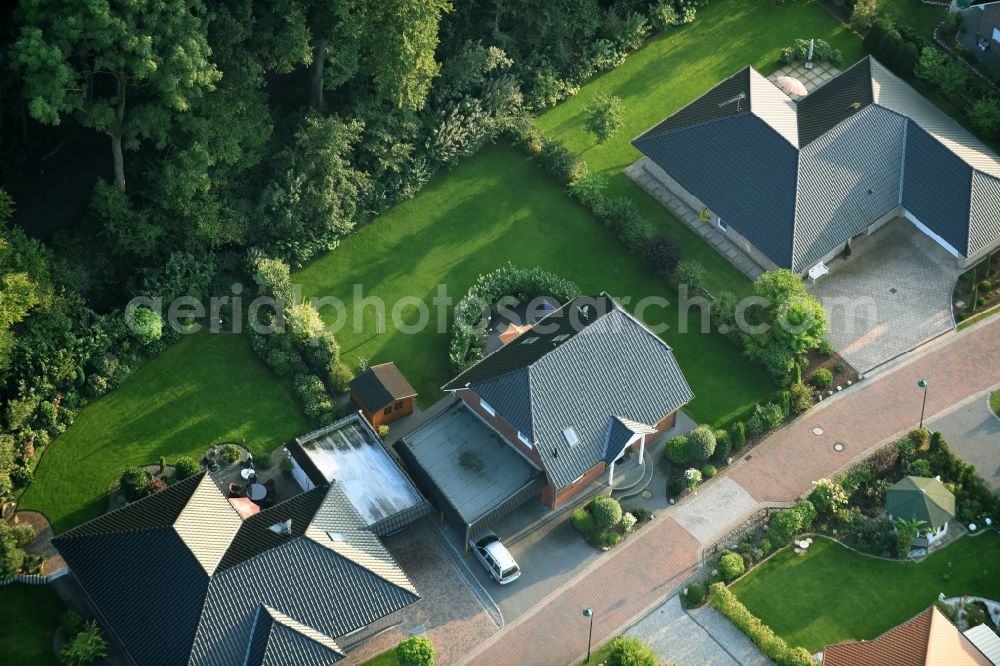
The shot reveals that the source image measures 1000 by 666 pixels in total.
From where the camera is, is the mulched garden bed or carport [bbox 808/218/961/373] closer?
carport [bbox 808/218/961/373]

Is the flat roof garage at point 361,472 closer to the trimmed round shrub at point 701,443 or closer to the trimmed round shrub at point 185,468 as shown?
the trimmed round shrub at point 185,468

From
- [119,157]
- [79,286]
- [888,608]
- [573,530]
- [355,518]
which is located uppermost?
[119,157]

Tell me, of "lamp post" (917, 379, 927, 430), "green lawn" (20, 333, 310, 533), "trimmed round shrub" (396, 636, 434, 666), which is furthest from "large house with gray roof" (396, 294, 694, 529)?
"lamp post" (917, 379, 927, 430)

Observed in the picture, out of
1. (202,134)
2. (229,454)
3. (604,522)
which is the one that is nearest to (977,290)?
(604,522)

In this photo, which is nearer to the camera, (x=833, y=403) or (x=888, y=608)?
(x=888, y=608)

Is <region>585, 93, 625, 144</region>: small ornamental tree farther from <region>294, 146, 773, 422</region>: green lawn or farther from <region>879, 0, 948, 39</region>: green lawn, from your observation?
<region>879, 0, 948, 39</region>: green lawn

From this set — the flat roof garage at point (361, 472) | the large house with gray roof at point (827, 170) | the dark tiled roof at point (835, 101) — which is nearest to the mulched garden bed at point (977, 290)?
the large house with gray roof at point (827, 170)

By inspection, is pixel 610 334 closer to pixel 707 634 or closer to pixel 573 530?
pixel 573 530

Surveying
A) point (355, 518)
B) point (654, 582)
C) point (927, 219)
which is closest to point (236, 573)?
point (355, 518)
